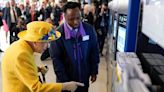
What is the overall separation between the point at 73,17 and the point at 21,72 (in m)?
1.05

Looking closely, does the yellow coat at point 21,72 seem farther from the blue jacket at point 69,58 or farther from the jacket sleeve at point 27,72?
the blue jacket at point 69,58

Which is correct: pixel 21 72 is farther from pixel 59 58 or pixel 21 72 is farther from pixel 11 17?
pixel 11 17

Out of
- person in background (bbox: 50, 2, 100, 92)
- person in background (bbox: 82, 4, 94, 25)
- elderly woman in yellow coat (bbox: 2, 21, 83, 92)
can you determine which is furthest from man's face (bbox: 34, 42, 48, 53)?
person in background (bbox: 82, 4, 94, 25)

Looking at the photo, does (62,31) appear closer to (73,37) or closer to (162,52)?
(73,37)

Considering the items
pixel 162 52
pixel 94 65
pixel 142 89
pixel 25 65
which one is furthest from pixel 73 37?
pixel 142 89

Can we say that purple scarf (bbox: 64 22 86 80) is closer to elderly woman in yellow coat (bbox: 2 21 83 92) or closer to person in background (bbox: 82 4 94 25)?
elderly woman in yellow coat (bbox: 2 21 83 92)

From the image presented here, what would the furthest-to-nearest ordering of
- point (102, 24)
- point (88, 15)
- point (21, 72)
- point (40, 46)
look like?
point (102, 24), point (88, 15), point (40, 46), point (21, 72)

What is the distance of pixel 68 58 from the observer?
3092 mm

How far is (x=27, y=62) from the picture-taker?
7.31 ft

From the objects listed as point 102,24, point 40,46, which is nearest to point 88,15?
point 102,24

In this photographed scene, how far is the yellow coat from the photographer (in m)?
2.21

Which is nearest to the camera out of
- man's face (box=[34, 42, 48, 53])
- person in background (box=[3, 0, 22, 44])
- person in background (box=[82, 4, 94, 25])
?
man's face (box=[34, 42, 48, 53])

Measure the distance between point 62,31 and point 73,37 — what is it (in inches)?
A: 4.9

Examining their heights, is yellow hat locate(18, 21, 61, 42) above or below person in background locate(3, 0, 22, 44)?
above
